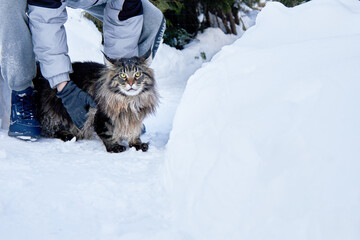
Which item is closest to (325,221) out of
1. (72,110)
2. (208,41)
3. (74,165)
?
(74,165)

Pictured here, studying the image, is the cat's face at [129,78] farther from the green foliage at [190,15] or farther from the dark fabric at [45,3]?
the green foliage at [190,15]

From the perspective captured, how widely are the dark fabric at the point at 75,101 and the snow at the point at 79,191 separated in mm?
265

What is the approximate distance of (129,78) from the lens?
8.88 feet

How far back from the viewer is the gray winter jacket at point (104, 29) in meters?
2.43

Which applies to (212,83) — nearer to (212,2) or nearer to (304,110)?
(304,110)

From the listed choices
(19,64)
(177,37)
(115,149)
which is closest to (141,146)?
(115,149)

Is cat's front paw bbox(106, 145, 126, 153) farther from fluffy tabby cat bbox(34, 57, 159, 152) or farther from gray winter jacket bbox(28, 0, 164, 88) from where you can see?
gray winter jacket bbox(28, 0, 164, 88)

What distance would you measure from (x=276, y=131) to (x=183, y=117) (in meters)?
0.95

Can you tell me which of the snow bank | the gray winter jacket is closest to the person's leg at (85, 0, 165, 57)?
the gray winter jacket

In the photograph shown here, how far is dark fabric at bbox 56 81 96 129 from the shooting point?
8.51ft

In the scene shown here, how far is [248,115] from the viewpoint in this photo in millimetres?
1572

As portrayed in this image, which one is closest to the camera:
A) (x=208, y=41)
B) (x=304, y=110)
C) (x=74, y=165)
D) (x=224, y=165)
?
(x=304, y=110)

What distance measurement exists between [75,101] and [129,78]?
1.53 ft

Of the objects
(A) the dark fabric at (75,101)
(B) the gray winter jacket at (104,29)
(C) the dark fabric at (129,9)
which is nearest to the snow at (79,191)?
(A) the dark fabric at (75,101)
